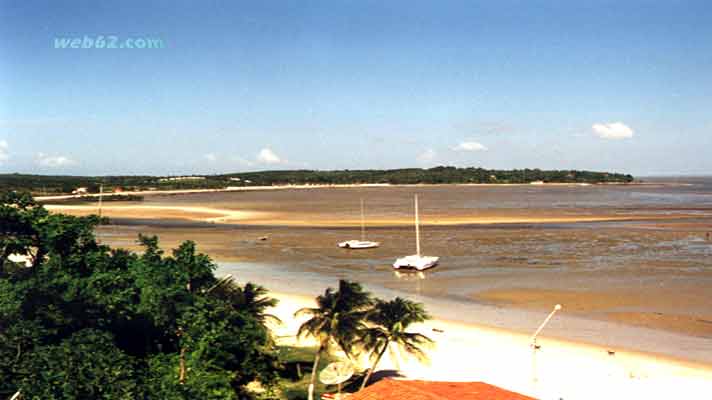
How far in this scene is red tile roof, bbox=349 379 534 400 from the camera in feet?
51.2

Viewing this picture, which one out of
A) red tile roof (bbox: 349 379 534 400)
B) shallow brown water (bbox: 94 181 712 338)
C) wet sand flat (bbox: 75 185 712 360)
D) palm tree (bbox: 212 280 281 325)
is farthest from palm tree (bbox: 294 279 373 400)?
shallow brown water (bbox: 94 181 712 338)

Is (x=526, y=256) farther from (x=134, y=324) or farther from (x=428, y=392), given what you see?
(x=134, y=324)

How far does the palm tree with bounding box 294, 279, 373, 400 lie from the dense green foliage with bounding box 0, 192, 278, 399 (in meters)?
1.83

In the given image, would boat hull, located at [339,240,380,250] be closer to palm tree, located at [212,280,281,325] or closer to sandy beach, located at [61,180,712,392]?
sandy beach, located at [61,180,712,392]

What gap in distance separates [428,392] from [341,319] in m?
5.26

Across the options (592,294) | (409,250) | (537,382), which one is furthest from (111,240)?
(537,382)

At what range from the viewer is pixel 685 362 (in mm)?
25547

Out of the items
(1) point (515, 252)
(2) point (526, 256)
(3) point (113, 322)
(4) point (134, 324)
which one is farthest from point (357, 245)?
(3) point (113, 322)

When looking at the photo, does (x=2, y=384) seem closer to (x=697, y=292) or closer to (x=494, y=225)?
(x=697, y=292)

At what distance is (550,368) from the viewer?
80.7 ft

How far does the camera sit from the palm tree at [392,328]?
766 inches

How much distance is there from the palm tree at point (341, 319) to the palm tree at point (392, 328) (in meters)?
0.43

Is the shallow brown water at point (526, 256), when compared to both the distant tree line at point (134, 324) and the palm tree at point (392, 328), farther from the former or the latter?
the distant tree line at point (134, 324)

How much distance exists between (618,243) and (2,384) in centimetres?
5590
